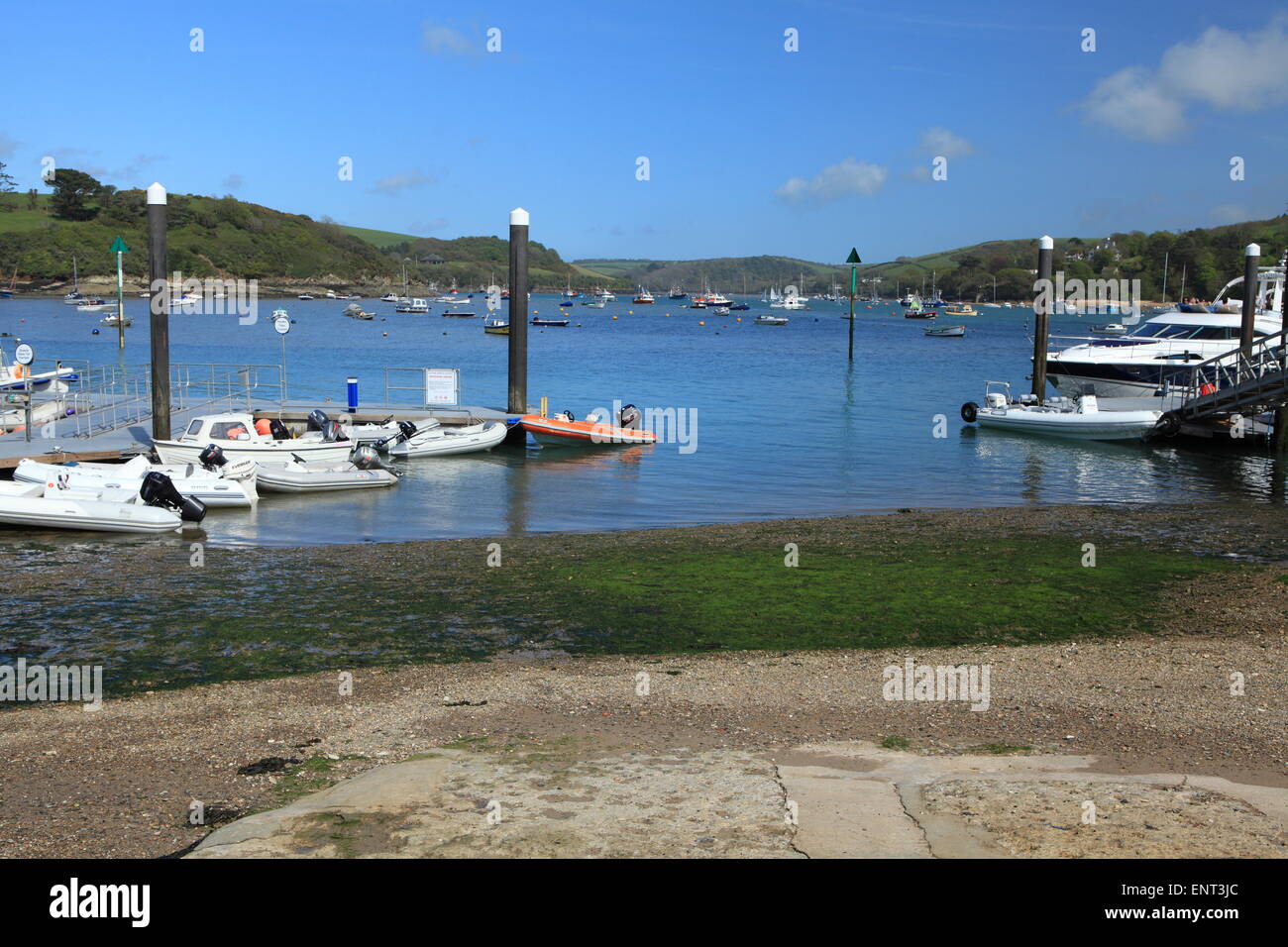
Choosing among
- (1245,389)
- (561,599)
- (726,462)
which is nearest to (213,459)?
(561,599)

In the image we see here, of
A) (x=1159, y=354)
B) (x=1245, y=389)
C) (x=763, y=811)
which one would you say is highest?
(x=1159, y=354)

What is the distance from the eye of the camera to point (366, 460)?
27.7 metres

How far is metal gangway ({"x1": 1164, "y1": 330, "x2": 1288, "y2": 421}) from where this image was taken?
3238 centimetres

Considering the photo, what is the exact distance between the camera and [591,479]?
29.7 m

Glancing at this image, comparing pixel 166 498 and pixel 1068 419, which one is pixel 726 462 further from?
pixel 166 498

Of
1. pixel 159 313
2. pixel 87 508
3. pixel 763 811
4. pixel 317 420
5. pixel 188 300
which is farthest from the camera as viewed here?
pixel 188 300

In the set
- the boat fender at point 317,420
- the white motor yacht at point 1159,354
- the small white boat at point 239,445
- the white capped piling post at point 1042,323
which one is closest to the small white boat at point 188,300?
the boat fender at point 317,420

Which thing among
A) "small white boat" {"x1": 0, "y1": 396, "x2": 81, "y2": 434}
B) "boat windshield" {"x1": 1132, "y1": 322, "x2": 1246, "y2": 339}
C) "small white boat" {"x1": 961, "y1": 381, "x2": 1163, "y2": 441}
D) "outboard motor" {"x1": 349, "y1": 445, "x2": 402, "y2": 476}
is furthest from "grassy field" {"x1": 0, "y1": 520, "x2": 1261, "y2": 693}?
"boat windshield" {"x1": 1132, "y1": 322, "x2": 1246, "y2": 339}

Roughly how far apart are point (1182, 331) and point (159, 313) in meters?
40.2

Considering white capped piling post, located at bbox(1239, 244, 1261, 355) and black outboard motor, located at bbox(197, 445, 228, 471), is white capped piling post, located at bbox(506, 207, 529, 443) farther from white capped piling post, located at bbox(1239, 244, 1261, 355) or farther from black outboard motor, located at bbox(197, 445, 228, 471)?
white capped piling post, located at bbox(1239, 244, 1261, 355)

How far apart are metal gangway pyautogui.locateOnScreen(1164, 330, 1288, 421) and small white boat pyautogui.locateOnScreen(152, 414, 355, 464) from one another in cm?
2624

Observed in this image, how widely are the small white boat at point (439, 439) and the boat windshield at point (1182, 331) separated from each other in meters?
30.4

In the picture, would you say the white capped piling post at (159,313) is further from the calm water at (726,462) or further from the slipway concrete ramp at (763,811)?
the slipway concrete ramp at (763,811)
